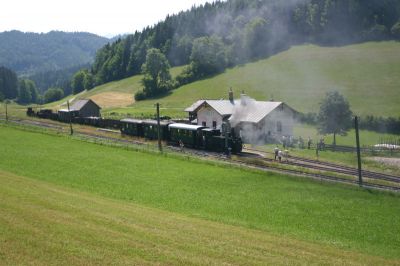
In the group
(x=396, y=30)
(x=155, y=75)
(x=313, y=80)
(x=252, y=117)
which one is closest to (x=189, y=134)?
(x=252, y=117)

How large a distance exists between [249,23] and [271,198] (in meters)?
136

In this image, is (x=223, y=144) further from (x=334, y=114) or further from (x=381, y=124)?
(x=381, y=124)

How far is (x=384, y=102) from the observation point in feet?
299

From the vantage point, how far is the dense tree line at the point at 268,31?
139125mm

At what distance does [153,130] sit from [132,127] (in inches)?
243

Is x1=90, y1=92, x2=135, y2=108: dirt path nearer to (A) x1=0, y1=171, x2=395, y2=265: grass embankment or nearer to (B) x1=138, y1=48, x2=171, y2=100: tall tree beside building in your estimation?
(B) x1=138, y1=48, x2=171, y2=100: tall tree beside building

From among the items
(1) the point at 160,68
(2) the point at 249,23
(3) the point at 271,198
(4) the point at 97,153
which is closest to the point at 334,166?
(3) the point at 271,198

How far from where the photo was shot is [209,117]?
6556 centimetres

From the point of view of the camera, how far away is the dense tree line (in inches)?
5477

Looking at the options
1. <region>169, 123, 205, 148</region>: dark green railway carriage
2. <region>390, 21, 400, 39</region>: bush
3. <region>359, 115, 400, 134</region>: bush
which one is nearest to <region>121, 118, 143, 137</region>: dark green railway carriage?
<region>169, 123, 205, 148</region>: dark green railway carriage

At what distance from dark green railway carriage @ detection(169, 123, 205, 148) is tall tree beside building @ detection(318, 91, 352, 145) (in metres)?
21.0

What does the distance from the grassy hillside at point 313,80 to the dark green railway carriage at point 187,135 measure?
4162 cm

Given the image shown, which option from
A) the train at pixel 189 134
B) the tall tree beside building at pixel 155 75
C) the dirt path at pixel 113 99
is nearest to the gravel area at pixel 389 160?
the train at pixel 189 134

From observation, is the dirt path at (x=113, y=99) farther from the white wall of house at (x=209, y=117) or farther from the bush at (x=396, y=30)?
the bush at (x=396, y=30)
